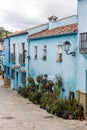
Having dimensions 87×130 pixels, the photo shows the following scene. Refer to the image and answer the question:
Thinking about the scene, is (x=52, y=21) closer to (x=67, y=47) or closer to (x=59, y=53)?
(x=59, y=53)

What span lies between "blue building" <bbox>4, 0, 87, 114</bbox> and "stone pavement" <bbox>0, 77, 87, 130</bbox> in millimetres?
1847

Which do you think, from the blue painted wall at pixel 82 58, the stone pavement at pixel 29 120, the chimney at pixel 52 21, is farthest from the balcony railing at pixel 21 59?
the blue painted wall at pixel 82 58

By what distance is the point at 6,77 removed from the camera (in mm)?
41906

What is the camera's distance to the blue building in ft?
65.1

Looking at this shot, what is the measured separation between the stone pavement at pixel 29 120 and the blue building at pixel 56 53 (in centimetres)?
185

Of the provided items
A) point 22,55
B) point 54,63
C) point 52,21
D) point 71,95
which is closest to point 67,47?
point 71,95

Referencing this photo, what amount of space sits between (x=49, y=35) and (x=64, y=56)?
3.12m

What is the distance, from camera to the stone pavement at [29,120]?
1783 cm

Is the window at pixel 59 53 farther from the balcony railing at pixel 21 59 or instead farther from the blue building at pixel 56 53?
the balcony railing at pixel 21 59

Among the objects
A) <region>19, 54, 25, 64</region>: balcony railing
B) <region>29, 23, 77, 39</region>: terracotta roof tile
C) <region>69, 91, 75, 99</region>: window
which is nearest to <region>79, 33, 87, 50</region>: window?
<region>29, 23, 77, 39</region>: terracotta roof tile

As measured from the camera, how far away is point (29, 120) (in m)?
19.8

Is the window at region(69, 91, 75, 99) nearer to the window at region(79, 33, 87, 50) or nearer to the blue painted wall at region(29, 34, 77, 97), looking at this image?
the blue painted wall at region(29, 34, 77, 97)

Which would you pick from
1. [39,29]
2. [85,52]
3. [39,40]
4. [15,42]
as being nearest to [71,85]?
[85,52]

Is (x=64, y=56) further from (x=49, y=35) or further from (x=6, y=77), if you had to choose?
(x=6, y=77)
